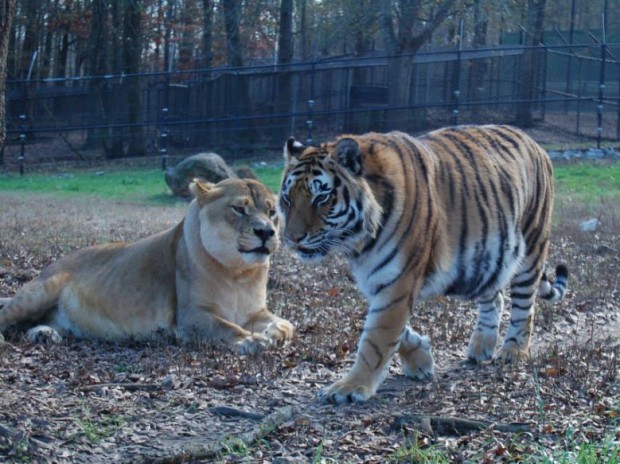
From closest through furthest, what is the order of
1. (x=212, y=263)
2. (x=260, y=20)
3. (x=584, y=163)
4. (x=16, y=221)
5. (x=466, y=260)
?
(x=466, y=260) < (x=212, y=263) < (x=16, y=221) < (x=584, y=163) < (x=260, y=20)

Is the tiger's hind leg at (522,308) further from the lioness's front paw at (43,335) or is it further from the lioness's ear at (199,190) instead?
the lioness's front paw at (43,335)

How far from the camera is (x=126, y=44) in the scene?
3275 centimetres

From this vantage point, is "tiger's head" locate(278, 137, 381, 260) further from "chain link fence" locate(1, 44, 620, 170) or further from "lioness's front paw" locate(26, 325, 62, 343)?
"chain link fence" locate(1, 44, 620, 170)

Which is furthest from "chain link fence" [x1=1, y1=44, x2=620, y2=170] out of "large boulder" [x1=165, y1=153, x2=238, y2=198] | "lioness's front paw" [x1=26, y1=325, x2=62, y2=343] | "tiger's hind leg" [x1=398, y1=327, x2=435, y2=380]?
"tiger's hind leg" [x1=398, y1=327, x2=435, y2=380]

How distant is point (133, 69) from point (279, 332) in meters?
26.5

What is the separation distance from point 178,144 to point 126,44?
6.38 meters

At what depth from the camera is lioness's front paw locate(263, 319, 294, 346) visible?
709 centimetres

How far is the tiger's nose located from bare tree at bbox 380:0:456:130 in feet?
62.7

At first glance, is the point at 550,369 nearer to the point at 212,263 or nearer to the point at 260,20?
the point at 212,263

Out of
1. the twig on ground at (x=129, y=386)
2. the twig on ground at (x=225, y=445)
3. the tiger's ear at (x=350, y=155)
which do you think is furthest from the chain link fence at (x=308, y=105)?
the twig on ground at (x=225, y=445)

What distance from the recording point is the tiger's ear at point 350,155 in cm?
546

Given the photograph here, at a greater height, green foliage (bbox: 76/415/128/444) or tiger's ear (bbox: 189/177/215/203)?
tiger's ear (bbox: 189/177/215/203)

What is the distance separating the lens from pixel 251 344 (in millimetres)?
6902

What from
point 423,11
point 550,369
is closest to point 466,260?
point 550,369
